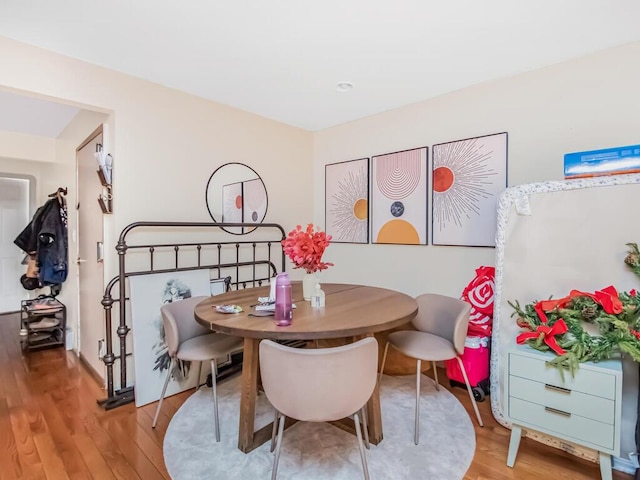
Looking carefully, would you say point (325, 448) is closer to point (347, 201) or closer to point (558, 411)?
point (558, 411)

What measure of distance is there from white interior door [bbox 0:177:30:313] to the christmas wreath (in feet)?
21.8

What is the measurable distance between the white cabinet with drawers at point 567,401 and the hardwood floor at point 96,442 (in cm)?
17

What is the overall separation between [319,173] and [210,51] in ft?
6.59

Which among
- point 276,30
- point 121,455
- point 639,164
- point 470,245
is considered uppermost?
point 276,30

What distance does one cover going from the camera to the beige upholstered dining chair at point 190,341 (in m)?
2.02

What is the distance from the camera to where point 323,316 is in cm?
181

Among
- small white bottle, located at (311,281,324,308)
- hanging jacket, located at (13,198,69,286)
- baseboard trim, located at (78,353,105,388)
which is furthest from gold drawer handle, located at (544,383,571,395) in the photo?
hanging jacket, located at (13,198,69,286)

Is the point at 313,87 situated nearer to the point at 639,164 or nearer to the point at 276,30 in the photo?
the point at 276,30

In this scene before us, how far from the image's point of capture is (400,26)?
6.36 feet

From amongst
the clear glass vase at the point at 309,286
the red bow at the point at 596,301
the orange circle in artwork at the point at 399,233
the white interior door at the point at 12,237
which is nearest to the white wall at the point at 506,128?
the orange circle in artwork at the point at 399,233

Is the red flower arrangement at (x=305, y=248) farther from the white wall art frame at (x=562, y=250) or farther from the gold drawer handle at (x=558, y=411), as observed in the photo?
the gold drawer handle at (x=558, y=411)

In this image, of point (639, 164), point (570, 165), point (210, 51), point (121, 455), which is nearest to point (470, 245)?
point (570, 165)

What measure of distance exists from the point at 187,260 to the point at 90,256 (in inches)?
37.5

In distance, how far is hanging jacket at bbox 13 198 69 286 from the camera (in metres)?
3.73
